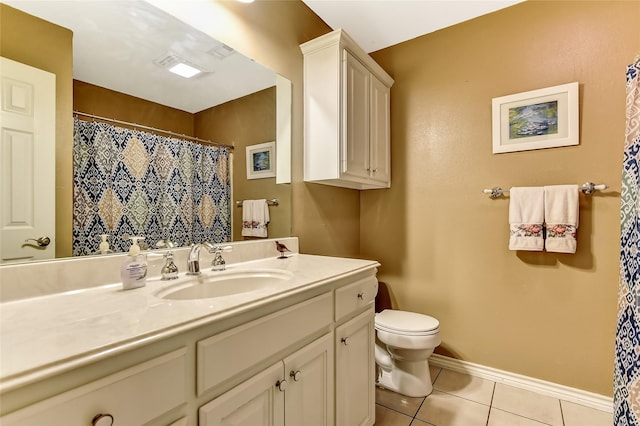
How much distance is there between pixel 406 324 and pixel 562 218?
112 centimetres

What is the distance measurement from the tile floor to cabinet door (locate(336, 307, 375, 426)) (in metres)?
0.32

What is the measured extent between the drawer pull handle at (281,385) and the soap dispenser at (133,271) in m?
0.57

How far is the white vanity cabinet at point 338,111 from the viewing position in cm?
180

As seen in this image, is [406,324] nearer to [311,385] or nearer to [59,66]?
[311,385]

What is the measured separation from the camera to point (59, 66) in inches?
38.1

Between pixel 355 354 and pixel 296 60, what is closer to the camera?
pixel 355 354

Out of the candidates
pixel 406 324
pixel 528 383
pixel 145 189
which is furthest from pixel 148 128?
pixel 528 383

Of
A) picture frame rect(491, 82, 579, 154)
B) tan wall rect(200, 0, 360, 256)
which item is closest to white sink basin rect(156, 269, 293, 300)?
tan wall rect(200, 0, 360, 256)

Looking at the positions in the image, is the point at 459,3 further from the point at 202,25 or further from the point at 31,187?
the point at 31,187

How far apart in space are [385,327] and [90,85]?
1904mm

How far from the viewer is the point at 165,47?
4.14 ft

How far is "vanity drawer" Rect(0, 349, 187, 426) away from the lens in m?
0.49

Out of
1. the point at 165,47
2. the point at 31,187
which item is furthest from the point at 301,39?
the point at 31,187

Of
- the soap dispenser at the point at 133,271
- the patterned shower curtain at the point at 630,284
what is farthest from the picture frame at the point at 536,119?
the soap dispenser at the point at 133,271
